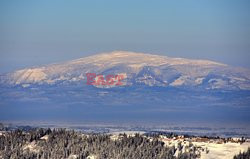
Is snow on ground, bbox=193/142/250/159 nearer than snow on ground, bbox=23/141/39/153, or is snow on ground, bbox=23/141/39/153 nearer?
snow on ground, bbox=193/142/250/159

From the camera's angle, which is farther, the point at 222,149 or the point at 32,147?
the point at 222,149

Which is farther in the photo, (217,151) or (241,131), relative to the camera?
(241,131)

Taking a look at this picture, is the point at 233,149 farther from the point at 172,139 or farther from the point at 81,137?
the point at 81,137

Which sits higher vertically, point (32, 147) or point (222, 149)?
point (222, 149)

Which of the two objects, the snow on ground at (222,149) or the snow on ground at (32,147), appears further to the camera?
the snow on ground at (32,147)

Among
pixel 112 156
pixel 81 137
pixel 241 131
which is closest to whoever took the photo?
pixel 112 156

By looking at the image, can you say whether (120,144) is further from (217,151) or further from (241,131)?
(241,131)

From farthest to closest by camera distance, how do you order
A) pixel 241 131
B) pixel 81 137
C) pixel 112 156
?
pixel 241 131 → pixel 81 137 → pixel 112 156

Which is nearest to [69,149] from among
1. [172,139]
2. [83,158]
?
[83,158]

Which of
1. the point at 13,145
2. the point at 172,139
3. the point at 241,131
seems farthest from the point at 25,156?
the point at 241,131
